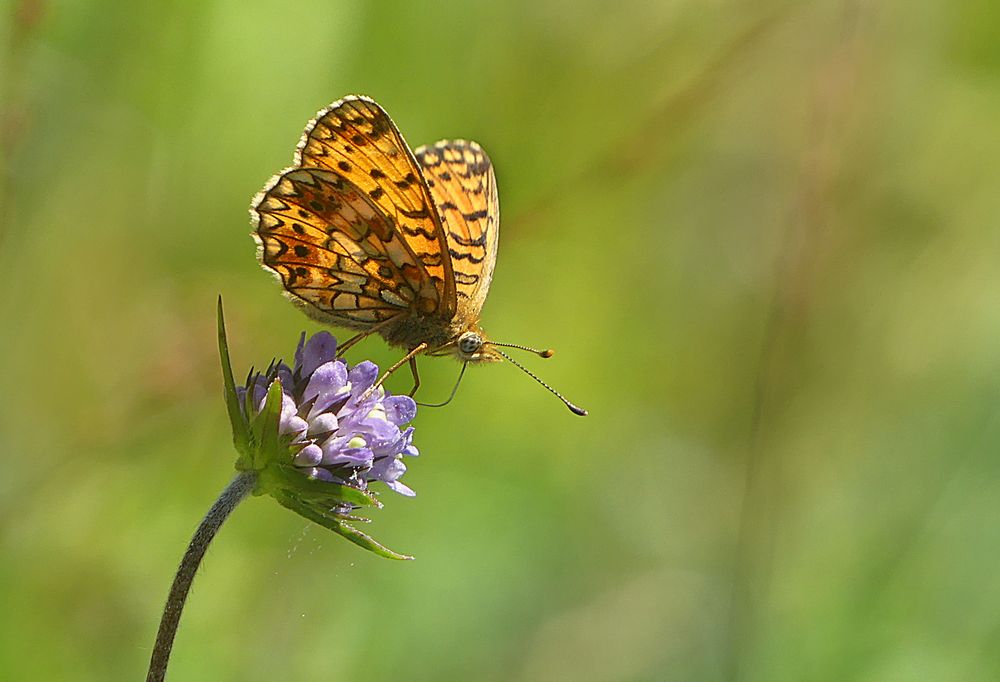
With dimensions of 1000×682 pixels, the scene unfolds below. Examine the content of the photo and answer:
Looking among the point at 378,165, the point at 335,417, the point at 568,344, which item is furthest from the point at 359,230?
the point at 568,344

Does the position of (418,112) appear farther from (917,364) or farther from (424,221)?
(917,364)

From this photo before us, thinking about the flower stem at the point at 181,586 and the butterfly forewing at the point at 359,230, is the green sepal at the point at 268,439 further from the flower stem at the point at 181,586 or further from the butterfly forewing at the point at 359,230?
the butterfly forewing at the point at 359,230

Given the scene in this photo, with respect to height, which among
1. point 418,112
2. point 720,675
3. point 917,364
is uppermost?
point 418,112

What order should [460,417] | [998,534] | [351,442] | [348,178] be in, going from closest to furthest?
[351,442], [348,178], [998,534], [460,417]

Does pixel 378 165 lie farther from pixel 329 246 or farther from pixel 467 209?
pixel 467 209

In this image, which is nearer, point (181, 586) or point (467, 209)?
point (181, 586)

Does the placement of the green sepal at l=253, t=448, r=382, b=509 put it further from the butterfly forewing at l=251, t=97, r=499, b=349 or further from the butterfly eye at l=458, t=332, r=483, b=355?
the butterfly eye at l=458, t=332, r=483, b=355

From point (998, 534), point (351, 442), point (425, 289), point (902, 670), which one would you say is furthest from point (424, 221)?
point (998, 534)
